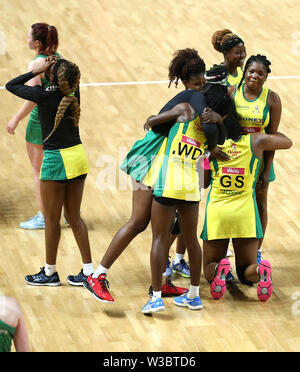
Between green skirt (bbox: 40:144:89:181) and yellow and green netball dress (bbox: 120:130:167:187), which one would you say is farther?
green skirt (bbox: 40:144:89:181)

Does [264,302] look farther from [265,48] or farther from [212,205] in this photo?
[265,48]

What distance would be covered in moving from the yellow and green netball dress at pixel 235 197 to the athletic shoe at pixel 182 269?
0.42 metres

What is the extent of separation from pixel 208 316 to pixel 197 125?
1338 millimetres

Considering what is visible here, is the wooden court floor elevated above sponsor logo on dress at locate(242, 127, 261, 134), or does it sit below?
below

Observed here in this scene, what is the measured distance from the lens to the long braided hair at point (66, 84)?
248 inches

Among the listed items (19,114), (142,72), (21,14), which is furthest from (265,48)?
(19,114)

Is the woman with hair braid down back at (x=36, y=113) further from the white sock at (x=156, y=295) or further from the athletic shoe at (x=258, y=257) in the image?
the athletic shoe at (x=258, y=257)

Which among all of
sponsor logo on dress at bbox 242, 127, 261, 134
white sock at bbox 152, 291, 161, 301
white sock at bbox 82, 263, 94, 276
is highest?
sponsor logo on dress at bbox 242, 127, 261, 134

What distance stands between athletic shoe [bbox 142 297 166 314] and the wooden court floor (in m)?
0.06

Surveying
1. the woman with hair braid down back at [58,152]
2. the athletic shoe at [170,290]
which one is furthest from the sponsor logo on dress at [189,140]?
the athletic shoe at [170,290]

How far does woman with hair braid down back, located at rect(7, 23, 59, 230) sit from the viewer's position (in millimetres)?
7262

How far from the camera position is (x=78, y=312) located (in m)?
6.38

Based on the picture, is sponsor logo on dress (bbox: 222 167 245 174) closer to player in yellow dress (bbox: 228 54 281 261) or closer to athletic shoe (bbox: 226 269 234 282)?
player in yellow dress (bbox: 228 54 281 261)

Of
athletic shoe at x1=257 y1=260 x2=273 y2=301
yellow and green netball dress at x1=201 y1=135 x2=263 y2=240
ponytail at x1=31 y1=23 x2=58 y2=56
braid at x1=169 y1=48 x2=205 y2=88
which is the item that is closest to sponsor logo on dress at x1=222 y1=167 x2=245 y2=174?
yellow and green netball dress at x1=201 y1=135 x2=263 y2=240
